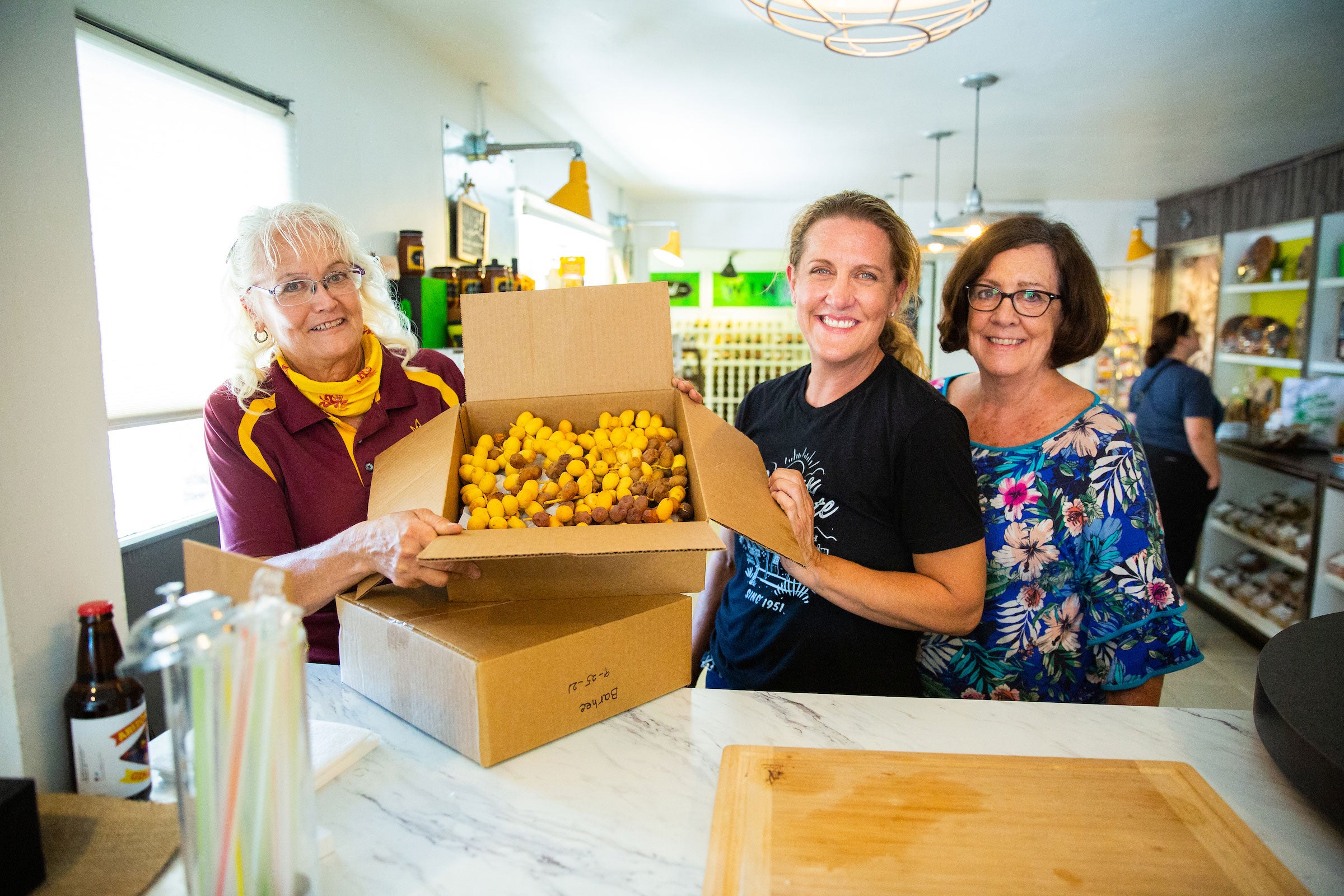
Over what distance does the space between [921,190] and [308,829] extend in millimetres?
6886

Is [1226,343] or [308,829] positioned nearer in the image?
[308,829]

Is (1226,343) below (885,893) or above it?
above

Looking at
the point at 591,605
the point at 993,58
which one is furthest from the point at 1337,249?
the point at 591,605

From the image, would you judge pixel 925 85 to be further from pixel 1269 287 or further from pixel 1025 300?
pixel 1269 287

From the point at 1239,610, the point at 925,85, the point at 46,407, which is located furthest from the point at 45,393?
the point at 1239,610

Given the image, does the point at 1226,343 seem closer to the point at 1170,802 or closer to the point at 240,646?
the point at 1170,802

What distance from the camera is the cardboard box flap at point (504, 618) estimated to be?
3.14 ft

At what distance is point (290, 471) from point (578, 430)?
1.83 feet

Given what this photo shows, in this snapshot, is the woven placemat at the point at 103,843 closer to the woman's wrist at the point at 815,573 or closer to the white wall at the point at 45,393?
the white wall at the point at 45,393

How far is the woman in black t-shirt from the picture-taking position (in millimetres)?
1241

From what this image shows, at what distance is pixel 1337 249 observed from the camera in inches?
179

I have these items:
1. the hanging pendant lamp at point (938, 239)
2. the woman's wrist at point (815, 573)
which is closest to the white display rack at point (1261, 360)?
the hanging pendant lamp at point (938, 239)

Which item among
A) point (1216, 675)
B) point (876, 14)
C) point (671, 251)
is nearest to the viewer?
point (876, 14)

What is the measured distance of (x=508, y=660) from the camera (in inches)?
36.7
